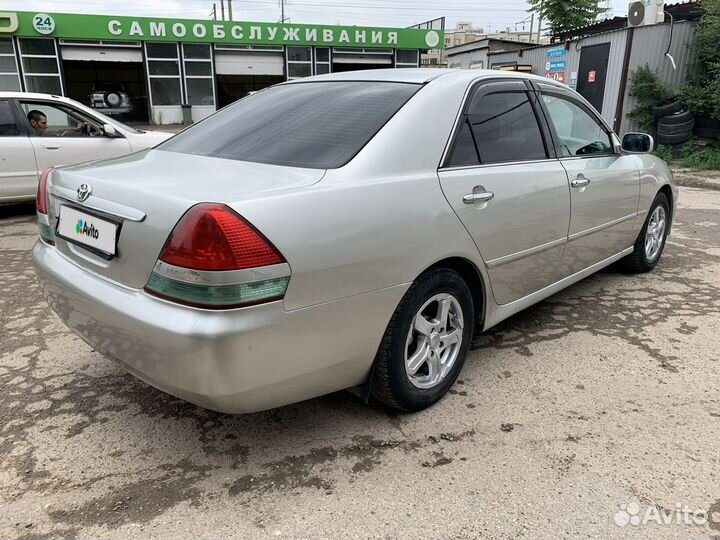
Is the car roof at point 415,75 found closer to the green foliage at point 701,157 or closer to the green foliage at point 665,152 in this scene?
the green foliage at point 701,157

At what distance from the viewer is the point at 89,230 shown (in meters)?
2.27

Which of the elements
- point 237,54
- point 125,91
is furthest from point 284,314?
point 125,91

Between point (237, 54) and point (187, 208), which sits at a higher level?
point (237, 54)

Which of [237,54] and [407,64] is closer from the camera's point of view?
[237,54]

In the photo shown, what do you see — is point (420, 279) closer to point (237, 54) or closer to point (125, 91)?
point (237, 54)

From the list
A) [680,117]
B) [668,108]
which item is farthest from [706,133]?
[668,108]

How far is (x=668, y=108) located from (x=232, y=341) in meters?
13.2

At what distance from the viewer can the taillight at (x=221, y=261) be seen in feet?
6.10

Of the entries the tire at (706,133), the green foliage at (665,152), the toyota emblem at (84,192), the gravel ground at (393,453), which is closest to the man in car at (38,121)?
the gravel ground at (393,453)

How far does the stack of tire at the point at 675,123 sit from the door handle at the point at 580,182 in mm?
10441

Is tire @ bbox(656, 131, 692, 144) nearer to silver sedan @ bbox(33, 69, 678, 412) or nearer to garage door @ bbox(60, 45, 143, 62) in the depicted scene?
silver sedan @ bbox(33, 69, 678, 412)

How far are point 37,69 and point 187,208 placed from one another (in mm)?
25454

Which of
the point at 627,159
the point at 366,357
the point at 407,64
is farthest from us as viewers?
the point at 407,64

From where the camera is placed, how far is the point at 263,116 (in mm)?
2871
